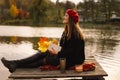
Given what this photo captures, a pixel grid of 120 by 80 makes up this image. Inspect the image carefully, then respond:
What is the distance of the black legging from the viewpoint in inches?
342

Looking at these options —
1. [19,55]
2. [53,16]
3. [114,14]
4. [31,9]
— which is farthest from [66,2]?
[19,55]

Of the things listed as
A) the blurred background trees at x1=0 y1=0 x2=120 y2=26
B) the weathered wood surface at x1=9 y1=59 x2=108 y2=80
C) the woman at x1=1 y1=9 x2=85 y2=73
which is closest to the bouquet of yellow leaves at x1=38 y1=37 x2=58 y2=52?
the woman at x1=1 y1=9 x2=85 y2=73

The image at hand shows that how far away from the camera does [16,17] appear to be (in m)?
96.6

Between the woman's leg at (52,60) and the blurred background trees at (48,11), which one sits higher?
the woman's leg at (52,60)

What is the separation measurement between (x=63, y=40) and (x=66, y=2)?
99.3 m

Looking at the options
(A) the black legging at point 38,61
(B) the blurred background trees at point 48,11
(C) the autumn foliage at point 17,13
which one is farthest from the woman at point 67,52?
(C) the autumn foliage at point 17,13

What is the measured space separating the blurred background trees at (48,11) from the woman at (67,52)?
216 ft

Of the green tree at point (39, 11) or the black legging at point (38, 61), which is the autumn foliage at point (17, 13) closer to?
the green tree at point (39, 11)

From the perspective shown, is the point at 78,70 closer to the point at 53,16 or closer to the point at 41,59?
the point at 41,59

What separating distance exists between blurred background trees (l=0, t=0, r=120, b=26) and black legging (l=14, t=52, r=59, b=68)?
65869 millimetres

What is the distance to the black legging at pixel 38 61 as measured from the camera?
28.5 ft

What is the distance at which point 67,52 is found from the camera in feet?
27.9

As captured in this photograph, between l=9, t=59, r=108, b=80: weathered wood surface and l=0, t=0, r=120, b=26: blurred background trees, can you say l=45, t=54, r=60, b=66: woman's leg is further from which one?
l=0, t=0, r=120, b=26: blurred background trees

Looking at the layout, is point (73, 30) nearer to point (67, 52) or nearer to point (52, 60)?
point (67, 52)
